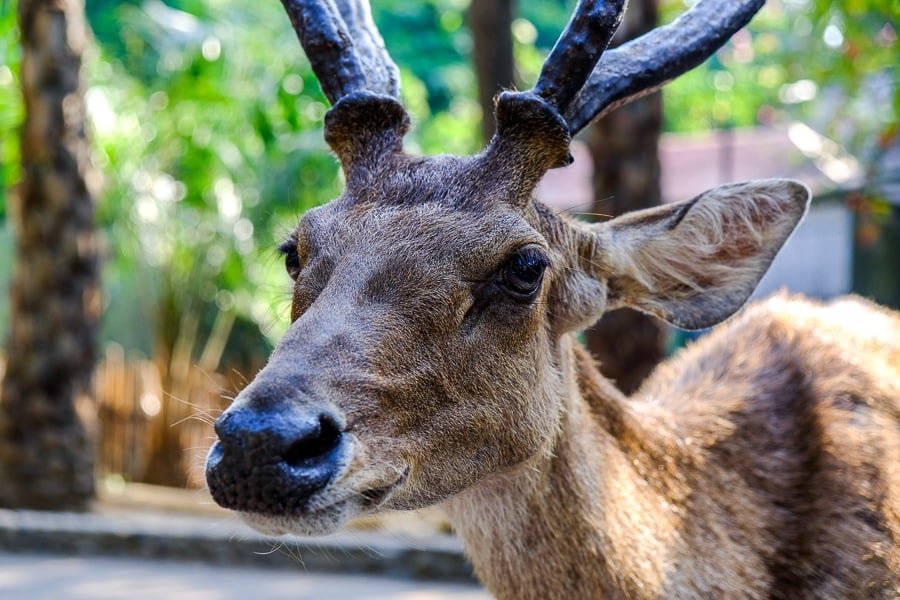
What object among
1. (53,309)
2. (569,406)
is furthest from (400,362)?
(53,309)

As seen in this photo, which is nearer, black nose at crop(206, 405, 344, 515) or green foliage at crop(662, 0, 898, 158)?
black nose at crop(206, 405, 344, 515)

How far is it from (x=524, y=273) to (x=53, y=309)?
7712 mm

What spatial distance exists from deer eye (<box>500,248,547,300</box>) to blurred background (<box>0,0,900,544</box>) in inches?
27.3

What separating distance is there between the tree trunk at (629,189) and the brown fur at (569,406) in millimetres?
3890

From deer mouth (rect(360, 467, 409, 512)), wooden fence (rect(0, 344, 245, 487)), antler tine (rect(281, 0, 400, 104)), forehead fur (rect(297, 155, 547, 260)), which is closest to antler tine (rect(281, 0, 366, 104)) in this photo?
antler tine (rect(281, 0, 400, 104))

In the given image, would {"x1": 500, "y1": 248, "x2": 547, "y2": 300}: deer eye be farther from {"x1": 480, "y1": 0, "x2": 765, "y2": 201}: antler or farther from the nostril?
the nostril

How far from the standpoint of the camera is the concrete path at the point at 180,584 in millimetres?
7477

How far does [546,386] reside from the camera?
3.66m

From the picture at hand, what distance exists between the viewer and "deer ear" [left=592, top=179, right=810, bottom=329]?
4027 mm

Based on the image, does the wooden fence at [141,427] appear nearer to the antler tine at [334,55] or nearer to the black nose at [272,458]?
the antler tine at [334,55]

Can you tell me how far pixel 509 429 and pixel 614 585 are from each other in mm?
618

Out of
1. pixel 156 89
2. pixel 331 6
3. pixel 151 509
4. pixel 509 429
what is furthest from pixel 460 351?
pixel 156 89

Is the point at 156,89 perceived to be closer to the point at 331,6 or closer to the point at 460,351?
the point at 331,6

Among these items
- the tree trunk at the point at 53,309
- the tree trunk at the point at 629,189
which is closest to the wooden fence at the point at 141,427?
the tree trunk at the point at 53,309
